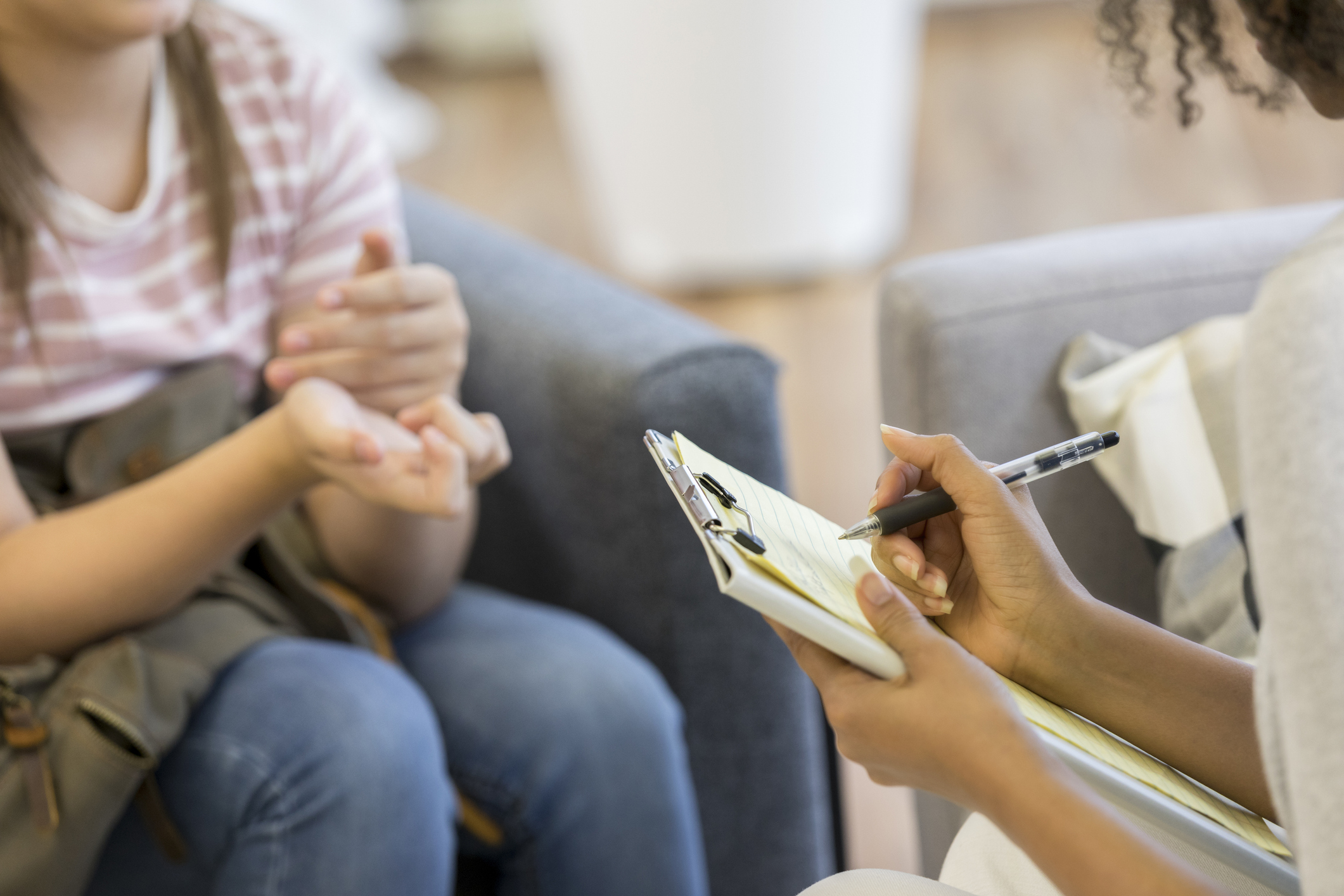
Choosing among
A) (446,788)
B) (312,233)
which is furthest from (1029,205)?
(446,788)

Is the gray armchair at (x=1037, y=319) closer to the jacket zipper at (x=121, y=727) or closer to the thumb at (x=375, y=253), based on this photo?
the thumb at (x=375, y=253)

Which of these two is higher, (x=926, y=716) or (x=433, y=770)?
(x=926, y=716)

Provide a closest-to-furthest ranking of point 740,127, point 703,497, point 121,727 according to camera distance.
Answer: point 703,497, point 121,727, point 740,127

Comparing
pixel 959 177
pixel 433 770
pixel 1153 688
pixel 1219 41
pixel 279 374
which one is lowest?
pixel 959 177

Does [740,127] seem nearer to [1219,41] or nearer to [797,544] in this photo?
[1219,41]

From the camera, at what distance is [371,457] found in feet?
2.22

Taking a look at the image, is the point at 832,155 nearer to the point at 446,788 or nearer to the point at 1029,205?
the point at 1029,205

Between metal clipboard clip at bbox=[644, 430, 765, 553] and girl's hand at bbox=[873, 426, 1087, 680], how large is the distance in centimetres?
8

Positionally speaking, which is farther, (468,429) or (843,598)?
(468,429)

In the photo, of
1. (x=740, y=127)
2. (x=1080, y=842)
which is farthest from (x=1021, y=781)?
(x=740, y=127)

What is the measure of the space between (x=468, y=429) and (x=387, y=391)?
0.07 m

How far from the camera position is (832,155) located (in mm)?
2268

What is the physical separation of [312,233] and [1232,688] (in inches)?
26.1

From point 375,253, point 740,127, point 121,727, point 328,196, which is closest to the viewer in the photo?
point 121,727
